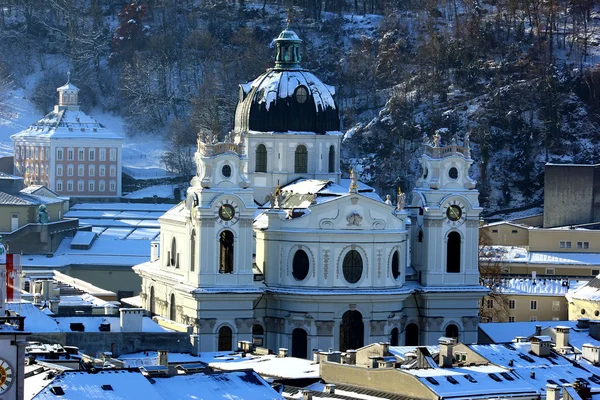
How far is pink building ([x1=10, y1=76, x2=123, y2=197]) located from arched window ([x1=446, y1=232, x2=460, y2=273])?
60.0 m

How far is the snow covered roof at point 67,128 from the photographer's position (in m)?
177

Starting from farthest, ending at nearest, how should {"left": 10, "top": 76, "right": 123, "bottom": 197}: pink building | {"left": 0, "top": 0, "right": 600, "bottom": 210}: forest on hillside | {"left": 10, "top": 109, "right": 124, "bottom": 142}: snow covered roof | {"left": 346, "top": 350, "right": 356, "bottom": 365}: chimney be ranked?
{"left": 10, "top": 109, "right": 124, "bottom": 142}: snow covered roof
{"left": 10, "top": 76, "right": 123, "bottom": 197}: pink building
{"left": 0, "top": 0, "right": 600, "bottom": 210}: forest on hillside
{"left": 346, "top": 350, "right": 356, "bottom": 365}: chimney

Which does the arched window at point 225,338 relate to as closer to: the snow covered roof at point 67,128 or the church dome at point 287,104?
the church dome at point 287,104

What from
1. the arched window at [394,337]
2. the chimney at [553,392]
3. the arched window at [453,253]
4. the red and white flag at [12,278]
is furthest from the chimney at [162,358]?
the red and white flag at [12,278]

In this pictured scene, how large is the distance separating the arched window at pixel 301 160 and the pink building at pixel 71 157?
181ft

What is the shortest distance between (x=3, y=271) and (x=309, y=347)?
46.0 m

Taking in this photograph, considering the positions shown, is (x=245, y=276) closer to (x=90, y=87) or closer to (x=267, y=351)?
(x=267, y=351)

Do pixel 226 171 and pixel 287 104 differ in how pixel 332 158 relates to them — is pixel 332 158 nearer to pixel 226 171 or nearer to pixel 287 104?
pixel 287 104

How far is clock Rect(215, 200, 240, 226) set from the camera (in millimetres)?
111500

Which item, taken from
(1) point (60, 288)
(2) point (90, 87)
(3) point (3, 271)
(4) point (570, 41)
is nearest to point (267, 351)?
(1) point (60, 288)

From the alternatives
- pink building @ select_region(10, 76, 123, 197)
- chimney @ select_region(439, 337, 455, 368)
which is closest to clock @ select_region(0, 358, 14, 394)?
chimney @ select_region(439, 337, 455, 368)

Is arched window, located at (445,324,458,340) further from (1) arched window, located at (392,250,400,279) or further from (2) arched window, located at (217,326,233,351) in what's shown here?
(2) arched window, located at (217,326,233,351)

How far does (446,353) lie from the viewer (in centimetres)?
9325

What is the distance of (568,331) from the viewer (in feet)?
341
